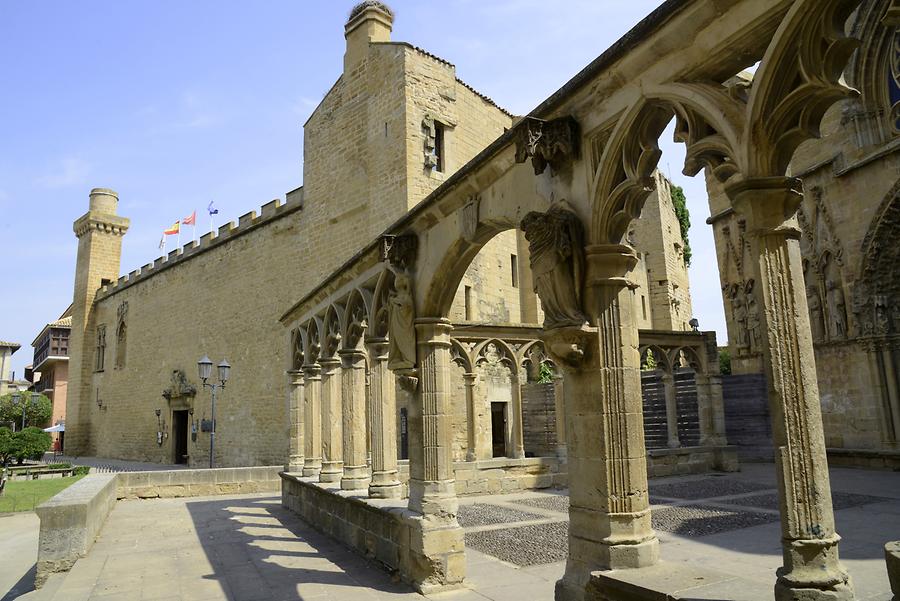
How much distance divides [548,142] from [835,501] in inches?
286

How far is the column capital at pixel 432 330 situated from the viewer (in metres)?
5.80

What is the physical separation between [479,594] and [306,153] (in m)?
15.9

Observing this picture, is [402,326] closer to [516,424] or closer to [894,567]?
[894,567]

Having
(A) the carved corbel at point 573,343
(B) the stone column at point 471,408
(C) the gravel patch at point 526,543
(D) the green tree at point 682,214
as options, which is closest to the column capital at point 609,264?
(A) the carved corbel at point 573,343

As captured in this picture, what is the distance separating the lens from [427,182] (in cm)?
1530

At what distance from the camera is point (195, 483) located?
12.0 meters

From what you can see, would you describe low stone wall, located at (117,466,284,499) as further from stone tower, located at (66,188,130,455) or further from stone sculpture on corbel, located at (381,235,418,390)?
stone tower, located at (66,188,130,455)

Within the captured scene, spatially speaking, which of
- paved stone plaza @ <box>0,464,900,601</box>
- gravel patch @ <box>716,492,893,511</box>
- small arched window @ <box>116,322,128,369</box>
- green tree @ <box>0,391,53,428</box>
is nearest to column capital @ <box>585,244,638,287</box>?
paved stone plaza @ <box>0,464,900,601</box>

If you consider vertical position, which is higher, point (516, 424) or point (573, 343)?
point (573, 343)

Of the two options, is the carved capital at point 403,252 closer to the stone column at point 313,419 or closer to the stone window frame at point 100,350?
the stone column at point 313,419

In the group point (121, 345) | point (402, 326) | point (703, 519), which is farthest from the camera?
point (121, 345)

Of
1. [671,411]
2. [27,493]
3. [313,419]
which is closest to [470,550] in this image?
[313,419]

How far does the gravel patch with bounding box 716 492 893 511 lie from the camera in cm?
797

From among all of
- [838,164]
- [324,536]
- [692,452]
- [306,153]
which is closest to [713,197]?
[838,164]
